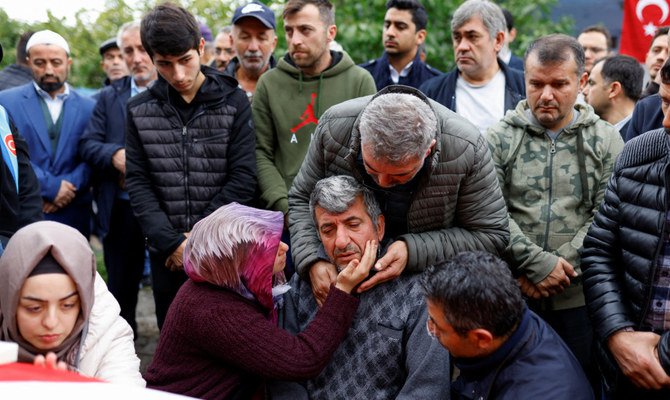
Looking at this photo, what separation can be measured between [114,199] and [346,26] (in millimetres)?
4117

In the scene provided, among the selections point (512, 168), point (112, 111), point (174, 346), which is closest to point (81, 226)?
point (112, 111)

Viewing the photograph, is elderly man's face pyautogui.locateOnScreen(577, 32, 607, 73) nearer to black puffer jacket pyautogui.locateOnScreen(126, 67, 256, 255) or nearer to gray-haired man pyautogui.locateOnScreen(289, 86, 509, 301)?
black puffer jacket pyautogui.locateOnScreen(126, 67, 256, 255)

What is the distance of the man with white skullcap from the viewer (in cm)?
580

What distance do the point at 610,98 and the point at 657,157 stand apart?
257cm

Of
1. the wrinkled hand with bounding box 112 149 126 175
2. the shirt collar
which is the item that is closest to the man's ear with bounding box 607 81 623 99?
the wrinkled hand with bounding box 112 149 126 175

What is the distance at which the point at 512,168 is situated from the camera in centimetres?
417

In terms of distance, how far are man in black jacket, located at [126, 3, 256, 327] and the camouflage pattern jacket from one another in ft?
5.05

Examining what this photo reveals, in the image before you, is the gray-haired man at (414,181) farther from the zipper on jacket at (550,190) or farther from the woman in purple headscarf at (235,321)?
the zipper on jacket at (550,190)

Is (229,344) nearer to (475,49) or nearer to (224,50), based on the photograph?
(475,49)

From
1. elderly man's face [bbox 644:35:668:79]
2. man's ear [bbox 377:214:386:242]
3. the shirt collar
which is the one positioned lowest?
man's ear [bbox 377:214:386:242]

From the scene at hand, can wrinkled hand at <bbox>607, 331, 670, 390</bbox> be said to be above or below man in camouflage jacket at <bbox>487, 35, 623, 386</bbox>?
below

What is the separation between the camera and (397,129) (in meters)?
3.23

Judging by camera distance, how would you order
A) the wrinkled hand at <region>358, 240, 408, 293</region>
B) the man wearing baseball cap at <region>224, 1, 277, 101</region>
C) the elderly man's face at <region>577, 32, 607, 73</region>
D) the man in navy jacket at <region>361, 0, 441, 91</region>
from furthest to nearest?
the elderly man's face at <region>577, 32, 607, 73</region>, the man in navy jacket at <region>361, 0, 441, 91</region>, the man wearing baseball cap at <region>224, 1, 277, 101</region>, the wrinkled hand at <region>358, 240, 408, 293</region>

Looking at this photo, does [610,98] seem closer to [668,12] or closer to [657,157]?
[668,12]
